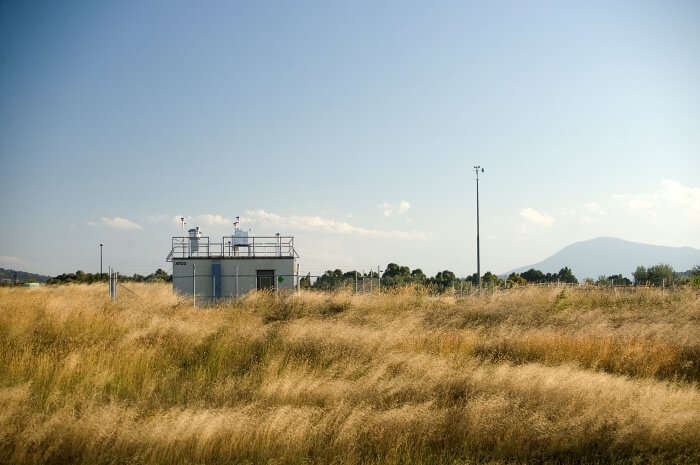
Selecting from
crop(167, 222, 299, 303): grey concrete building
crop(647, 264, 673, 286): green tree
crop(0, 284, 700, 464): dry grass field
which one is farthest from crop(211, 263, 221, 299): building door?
crop(647, 264, 673, 286): green tree

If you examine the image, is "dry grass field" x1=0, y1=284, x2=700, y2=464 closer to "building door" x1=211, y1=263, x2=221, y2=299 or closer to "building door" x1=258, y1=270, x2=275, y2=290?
"building door" x1=258, y1=270, x2=275, y2=290

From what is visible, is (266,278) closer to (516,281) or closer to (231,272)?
(231,272)

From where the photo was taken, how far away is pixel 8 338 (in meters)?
11.3

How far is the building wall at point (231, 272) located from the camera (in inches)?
1190

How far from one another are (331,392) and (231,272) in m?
22.7

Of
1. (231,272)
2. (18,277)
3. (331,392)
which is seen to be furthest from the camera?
(18,277)

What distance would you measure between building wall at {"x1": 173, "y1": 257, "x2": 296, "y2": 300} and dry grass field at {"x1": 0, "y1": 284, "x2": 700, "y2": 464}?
46.5 ft

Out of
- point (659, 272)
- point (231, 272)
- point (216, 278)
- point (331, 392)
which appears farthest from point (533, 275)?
point (331, 392)

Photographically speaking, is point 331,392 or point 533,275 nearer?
point 331,392

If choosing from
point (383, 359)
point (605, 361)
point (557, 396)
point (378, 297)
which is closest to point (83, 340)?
point (383, 359)

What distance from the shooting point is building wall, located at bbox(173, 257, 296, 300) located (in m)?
30.2

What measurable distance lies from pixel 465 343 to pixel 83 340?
8.99 meters

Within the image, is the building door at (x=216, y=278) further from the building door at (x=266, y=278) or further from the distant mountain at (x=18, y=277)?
the distant mountain at (x=18, y=277)

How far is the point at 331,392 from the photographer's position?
873 cm
